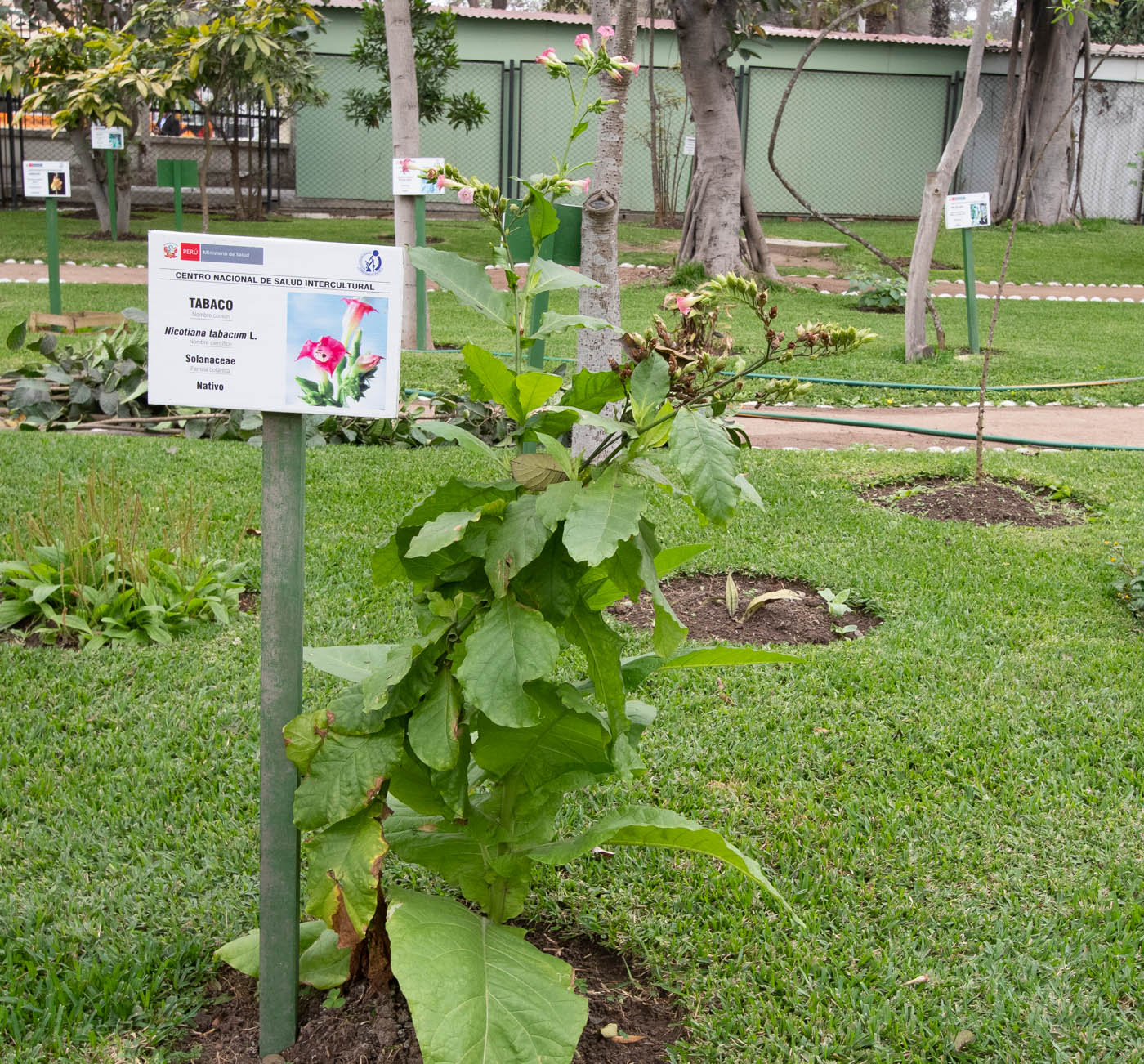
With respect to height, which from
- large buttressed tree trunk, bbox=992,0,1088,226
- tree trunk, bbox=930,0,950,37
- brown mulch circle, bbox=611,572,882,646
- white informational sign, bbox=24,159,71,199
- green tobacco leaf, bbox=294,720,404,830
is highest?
tree trunk, bbox=930,0,950,37

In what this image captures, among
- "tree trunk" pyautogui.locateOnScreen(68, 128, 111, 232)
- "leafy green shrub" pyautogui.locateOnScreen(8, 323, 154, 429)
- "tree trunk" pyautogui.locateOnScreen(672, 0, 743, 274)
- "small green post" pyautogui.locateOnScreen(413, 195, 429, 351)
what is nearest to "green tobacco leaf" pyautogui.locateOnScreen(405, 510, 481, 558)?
"leafy green shrub" pyautogui.locateOnScreen(8, 323, 154, 429)

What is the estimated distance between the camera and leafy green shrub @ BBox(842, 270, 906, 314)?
14656 millimetres

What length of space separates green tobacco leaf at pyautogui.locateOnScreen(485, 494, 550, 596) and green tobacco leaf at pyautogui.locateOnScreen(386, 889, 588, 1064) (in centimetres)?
60

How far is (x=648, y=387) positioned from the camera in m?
1.78

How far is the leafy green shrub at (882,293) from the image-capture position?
48.1 feet

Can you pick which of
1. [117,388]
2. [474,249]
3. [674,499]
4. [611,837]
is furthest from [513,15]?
[611,837]

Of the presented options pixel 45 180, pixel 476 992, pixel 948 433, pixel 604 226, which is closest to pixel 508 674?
pixel 476 992

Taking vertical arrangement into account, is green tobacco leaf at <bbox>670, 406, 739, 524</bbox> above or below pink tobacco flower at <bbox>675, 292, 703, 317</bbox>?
below

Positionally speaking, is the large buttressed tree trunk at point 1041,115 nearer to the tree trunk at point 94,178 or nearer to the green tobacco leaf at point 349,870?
the tree trunk at point 94,178

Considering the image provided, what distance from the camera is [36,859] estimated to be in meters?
2.66

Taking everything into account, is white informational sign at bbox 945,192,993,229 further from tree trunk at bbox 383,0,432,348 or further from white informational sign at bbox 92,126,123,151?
white informational sign at bbox 92,126,123,151

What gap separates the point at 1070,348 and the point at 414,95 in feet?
23.4

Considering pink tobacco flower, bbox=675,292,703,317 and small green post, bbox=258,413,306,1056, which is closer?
pink tobacco flower, bbox=675,292,703,317

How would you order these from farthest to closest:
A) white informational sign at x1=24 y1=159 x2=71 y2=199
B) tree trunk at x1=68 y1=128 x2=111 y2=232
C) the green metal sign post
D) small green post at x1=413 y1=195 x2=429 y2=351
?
tree trunk at x1=68 y1=128 x2=111 y2=232, the green metal sign post, white informational sign at x1=24 y1=159 x2=71 y2=199, small green post at x1=413 y1=195 x2=429 y2=351
